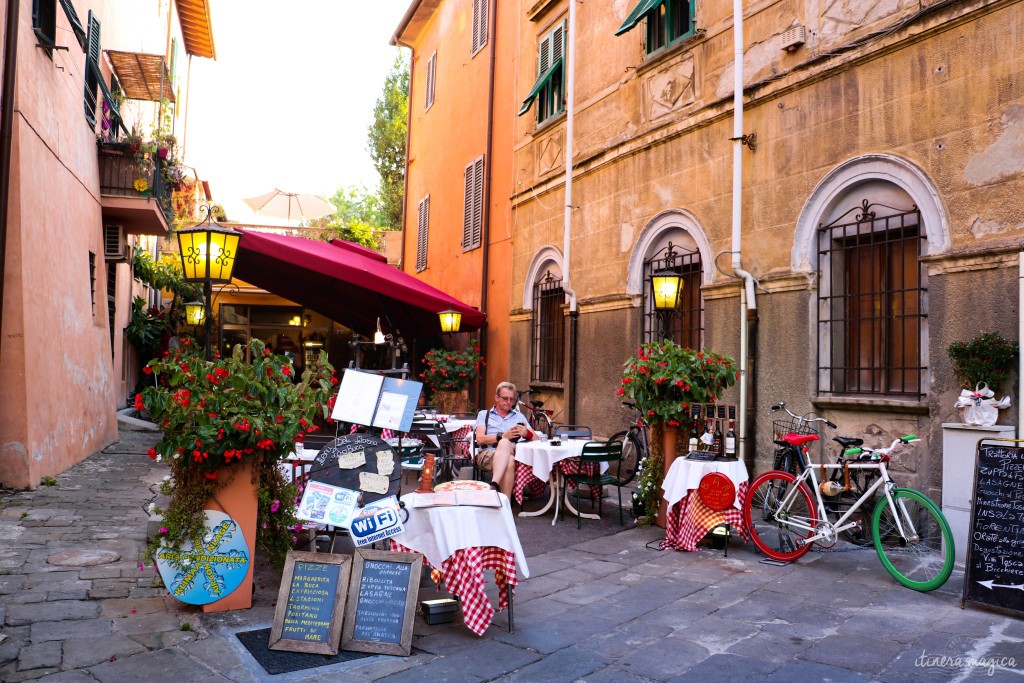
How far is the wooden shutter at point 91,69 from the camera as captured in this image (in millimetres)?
11445

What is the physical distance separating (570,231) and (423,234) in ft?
27.9

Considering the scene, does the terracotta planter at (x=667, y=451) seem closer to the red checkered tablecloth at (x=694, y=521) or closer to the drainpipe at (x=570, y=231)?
the red checkered tablecloth at (x=694, y=521)

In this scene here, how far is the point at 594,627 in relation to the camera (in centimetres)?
462

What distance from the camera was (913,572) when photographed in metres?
5.44

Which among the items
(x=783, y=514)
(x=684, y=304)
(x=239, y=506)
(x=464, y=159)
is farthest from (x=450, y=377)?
(x=239, y=506)

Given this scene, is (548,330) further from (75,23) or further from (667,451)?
(75,23)

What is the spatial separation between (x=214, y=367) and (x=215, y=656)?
160 cm

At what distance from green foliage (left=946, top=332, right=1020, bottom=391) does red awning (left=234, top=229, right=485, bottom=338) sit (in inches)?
320

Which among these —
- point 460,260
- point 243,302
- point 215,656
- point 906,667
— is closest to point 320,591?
point 215,656

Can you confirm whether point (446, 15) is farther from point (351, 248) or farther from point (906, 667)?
point (906, 667)

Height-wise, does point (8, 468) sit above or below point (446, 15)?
below

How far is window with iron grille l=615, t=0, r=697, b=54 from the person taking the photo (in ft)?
31.3

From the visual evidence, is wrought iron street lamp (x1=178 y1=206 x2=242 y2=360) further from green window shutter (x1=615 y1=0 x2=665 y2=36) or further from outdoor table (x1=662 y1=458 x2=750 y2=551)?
green window shutter (x1=615 y1=0 x2=665 y2=36)

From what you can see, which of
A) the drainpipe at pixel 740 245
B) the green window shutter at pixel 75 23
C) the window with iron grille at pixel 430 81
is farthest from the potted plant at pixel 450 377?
the window with iron grille at pixel 430 81
